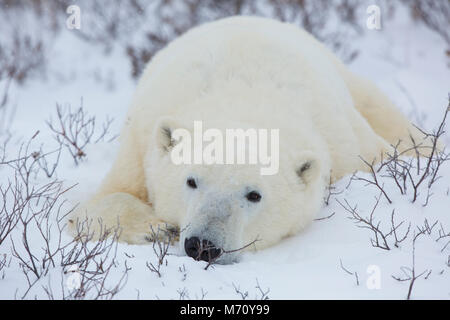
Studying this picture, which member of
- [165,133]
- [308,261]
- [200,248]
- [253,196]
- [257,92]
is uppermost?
[257,92]

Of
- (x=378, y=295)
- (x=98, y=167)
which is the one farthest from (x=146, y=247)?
(x=98, y=167)

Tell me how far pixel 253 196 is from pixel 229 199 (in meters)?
0.18

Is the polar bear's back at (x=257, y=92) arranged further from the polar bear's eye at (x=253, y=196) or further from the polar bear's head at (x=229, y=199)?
the polar bear's eye at (x=253, y=196)

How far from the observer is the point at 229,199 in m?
3.08

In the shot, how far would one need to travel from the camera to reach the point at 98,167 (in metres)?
4.66

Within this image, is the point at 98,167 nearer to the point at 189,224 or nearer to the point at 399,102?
the point at 189,224

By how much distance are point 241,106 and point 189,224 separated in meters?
0.94

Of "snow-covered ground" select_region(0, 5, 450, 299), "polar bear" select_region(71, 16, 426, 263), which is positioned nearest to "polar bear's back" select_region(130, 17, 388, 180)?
"polar bear" select_region(71, 16, 426, 263)

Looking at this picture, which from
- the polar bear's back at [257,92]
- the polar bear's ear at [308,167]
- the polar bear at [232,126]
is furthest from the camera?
the polar bear's back at [257,92]

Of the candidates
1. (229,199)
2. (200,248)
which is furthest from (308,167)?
(200,248)

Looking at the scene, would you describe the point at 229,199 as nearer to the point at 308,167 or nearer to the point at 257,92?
the point at 308,167

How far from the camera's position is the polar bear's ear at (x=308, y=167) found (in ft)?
11.1

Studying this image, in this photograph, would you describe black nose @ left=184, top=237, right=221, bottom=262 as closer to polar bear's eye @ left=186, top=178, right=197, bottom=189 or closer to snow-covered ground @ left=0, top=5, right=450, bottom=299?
snow-covered ground @ left=0, top=5, right=450, bottom=299

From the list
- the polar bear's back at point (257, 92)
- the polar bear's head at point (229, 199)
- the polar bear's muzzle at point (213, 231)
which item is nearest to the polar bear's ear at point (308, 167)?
the polar bear's head at point (229, 199)
